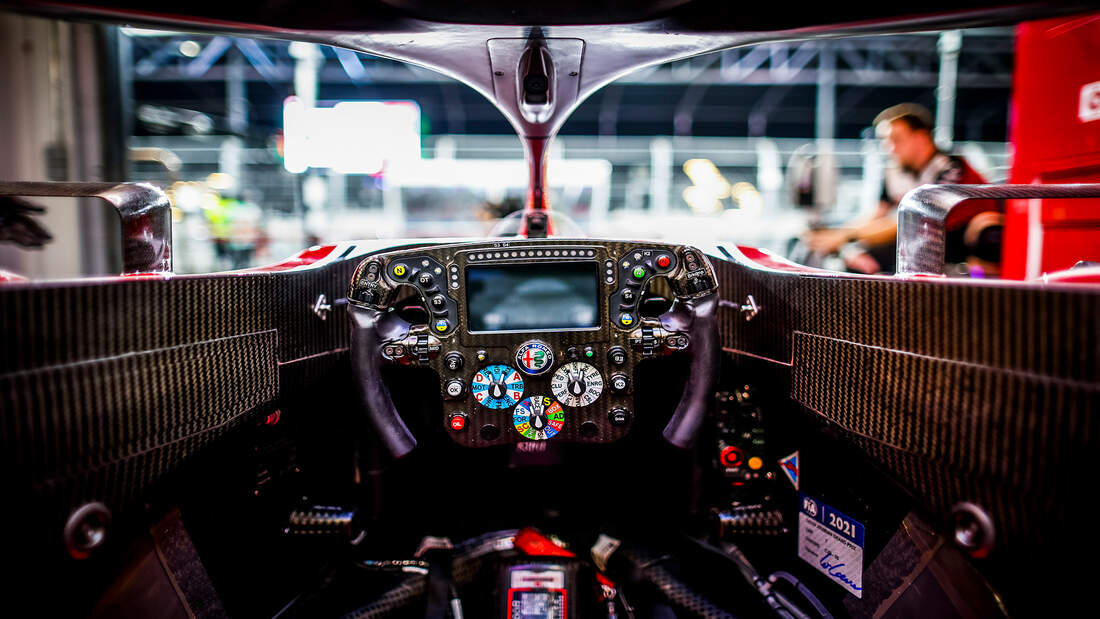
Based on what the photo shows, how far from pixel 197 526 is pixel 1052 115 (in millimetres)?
3129

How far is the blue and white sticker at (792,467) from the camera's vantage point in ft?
5.02

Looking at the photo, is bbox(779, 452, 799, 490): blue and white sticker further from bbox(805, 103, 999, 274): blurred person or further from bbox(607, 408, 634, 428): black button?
bbox(805, 103, 999, 274): blurred person

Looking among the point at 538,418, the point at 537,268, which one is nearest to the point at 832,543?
the point at 538,418

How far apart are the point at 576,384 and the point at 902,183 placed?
3.02m

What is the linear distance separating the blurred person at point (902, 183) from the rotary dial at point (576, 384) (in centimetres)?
206

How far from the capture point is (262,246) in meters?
7.16

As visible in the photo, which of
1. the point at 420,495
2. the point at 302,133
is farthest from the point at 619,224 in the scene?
the point at 420,495

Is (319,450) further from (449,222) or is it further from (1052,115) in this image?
(449,222)

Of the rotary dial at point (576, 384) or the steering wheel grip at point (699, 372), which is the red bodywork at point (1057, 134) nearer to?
the steering wheel grip at point (699, 372)

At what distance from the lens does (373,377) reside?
1.40 m

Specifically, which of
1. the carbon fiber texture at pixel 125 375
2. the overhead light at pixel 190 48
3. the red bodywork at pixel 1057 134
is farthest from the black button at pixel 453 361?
the overhead light at pixel 190 48

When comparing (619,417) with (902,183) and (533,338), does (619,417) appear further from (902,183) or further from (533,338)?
(902,183)
